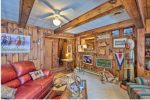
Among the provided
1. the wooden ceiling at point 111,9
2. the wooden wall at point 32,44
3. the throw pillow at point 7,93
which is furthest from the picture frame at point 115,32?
the throw pillow at point 7,93

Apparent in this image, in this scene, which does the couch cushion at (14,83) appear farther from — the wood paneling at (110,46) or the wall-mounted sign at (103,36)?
the wall-mounted sign at (103,36)

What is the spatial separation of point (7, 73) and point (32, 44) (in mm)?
2431

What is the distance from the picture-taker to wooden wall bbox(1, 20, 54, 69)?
401 centimetres

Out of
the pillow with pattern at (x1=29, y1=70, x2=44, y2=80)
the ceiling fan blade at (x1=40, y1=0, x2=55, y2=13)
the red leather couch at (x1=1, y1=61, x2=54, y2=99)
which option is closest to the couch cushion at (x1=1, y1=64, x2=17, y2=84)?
the red leather couch at (x1=1, y1=61, x2=54, y2=99)

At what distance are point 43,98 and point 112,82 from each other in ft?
8.96

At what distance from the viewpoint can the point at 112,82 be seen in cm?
452

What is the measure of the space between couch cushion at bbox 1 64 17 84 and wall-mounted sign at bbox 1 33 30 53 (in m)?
1.23

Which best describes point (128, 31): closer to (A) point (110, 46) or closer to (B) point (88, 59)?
(A) point (110, 46)

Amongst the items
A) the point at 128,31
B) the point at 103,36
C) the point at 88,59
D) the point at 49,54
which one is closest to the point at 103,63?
the point at 88,59

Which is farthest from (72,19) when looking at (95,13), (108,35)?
(108,35)

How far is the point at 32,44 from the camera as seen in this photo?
503cm

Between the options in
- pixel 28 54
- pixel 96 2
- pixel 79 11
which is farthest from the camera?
pixel 28 54

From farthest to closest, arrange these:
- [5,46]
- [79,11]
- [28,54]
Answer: [28,54], [5,46], [79,11]

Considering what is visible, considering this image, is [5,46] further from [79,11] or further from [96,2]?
[96,2]
